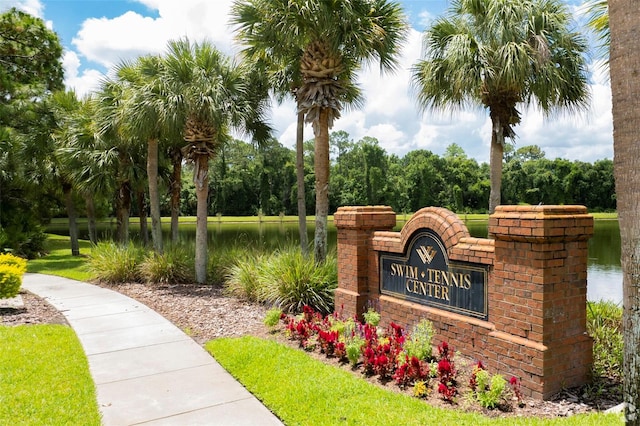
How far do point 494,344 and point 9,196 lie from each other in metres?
25.1

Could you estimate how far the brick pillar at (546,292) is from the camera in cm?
473

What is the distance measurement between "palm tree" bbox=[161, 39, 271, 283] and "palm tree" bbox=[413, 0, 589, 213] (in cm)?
501

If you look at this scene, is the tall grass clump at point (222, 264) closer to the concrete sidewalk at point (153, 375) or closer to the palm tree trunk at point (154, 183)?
the palm tree trunk at point (154, 183)

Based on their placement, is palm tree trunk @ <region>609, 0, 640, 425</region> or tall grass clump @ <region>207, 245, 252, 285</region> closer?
palm tree trunk @ <region>609, 0, 640, 425</region>

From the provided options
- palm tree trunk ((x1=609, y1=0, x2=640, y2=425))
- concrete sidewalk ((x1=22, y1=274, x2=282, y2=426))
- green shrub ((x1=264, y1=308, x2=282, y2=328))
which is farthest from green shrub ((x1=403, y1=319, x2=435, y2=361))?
palm tree trunk ((x1=609, y1=0, x2=640, y2=425))

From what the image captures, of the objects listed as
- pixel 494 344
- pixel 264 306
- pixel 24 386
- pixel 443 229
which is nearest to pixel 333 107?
pixel 264 306

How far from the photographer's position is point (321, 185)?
10469 mm

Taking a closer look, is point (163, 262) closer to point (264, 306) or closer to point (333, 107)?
point (264, 306)

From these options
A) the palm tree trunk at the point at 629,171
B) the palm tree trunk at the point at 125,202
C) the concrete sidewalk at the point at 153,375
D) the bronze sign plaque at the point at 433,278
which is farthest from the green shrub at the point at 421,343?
the palm tree trunk at the point at 125,202

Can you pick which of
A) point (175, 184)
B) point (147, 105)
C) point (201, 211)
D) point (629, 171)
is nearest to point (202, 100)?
point (147, 105)

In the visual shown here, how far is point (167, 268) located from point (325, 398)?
8786mm

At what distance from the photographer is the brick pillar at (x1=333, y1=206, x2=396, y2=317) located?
7.61 metres

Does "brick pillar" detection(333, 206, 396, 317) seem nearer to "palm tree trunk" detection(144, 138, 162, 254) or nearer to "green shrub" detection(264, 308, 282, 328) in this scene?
"green shrub" detection(264, 308, 282, 328)

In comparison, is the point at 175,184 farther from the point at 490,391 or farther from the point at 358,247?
the point at 490,391
